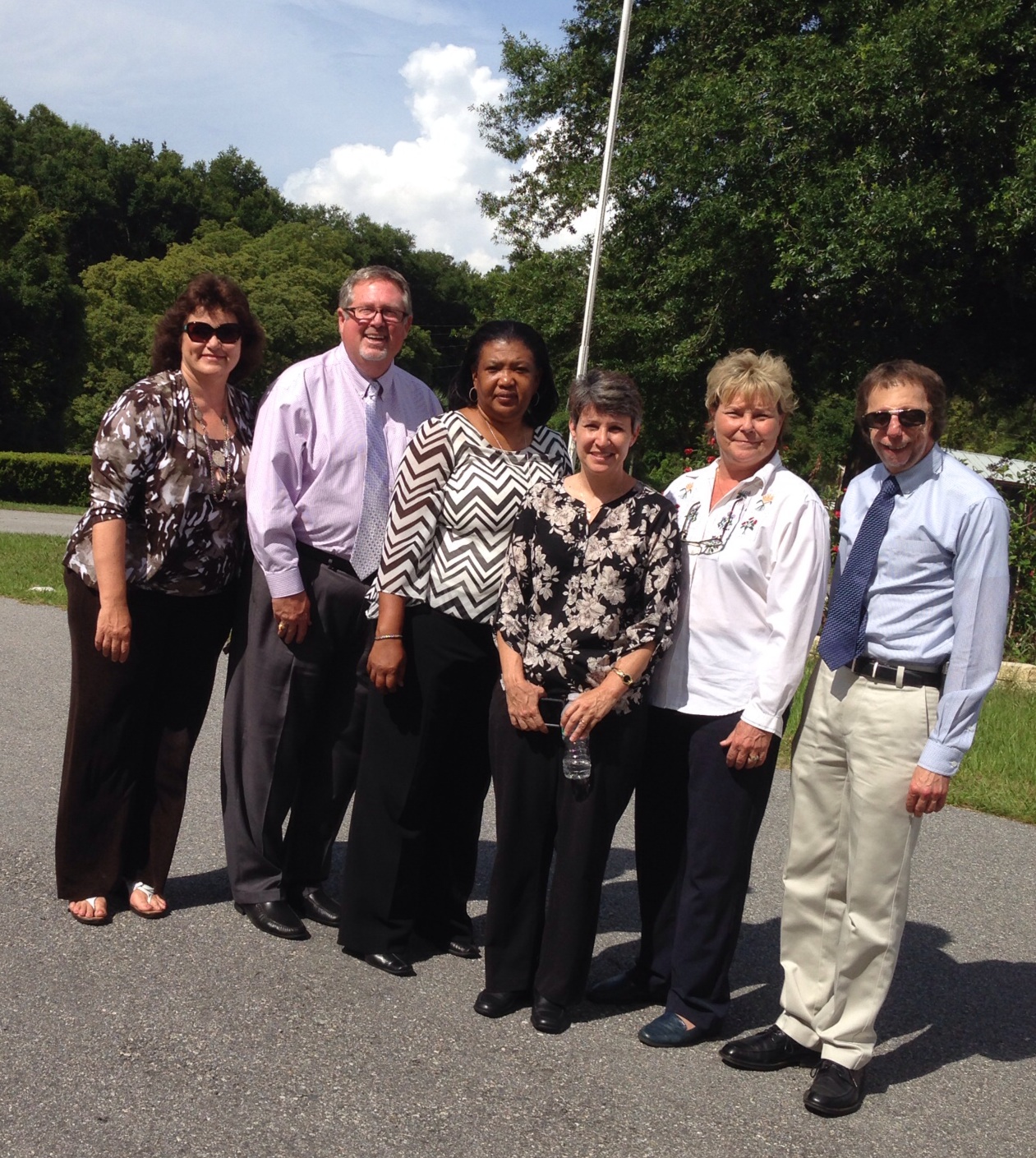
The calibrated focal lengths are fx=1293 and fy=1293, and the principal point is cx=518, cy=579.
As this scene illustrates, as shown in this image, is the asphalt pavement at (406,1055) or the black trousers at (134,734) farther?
the black trousers at (134,734)

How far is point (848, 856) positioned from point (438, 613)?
1.49 metres

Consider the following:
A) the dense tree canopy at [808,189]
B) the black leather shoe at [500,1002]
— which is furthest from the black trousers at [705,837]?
the dense tree canopy at [808,189]

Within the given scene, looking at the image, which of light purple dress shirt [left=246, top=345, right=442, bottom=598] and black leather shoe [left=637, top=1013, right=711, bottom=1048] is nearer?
black leather shoe [left=637, top=1013, right=711, bottom=1048]

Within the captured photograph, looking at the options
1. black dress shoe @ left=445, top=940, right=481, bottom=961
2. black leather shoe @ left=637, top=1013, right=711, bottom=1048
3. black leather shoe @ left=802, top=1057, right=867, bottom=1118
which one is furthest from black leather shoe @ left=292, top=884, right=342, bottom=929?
black leather shoe @ left=802, top=1057, right=867, bottom=1118

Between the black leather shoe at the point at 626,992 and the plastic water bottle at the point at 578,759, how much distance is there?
0.79 meters

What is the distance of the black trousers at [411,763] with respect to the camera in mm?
4262

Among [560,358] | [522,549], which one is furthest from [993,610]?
[560,358]

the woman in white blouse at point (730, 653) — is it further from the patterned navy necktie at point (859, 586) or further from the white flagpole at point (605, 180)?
the white flagpole at point (605, 180)

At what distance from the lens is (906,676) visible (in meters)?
3.67

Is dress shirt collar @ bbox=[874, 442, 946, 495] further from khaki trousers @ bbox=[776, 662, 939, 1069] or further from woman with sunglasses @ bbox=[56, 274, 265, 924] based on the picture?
woman with sunglasses @ bbox=[56, 274, 265, 924]

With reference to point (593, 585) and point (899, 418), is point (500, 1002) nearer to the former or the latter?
point (593, 585)

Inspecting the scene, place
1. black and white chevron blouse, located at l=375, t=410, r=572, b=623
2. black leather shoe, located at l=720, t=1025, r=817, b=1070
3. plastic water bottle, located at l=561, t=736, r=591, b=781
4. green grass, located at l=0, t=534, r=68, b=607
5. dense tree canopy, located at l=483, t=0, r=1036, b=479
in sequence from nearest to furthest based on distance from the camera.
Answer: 1. black leather shoe, located at l=720, t=1025, r=817, b=1070
2. plastic water bottle, located at l=561, t=736, r=591, b=781
3. black and white chevron blouse, located at l=375, t=410, r=572, b=623
4. green grass, located at l=0, t=534, r=68, b=607
5. dense tree canopy, located at l=483, t=0, r=1036, b=479

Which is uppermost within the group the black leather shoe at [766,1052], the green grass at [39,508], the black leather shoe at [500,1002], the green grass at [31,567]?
the black leather shoe at [766,1052]

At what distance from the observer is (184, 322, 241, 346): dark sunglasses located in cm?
459
